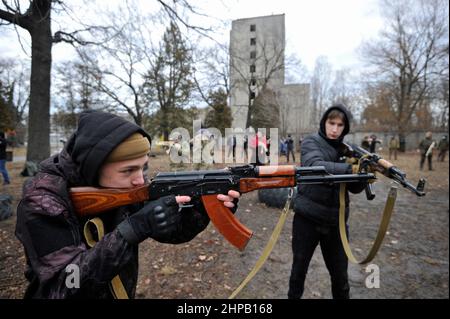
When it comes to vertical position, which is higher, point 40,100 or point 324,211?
point 40,100

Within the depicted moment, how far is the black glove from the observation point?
3.89ft

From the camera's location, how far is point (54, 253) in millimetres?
1023

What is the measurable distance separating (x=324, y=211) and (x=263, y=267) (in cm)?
188

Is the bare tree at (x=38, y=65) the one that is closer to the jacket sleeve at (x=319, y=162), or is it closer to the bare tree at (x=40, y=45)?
the bare tree at (x=40, y=45)

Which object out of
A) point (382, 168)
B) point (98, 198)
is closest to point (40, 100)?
point (98, 198)

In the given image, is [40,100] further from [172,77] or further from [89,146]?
[89,146]

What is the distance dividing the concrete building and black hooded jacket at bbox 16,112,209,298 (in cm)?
141

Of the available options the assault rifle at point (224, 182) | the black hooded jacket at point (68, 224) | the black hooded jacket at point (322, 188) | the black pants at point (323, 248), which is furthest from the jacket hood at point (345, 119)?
the black hooded jacket at point (68, 224)

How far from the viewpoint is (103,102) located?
→ 13461 mm

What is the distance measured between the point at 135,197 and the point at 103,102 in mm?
14189

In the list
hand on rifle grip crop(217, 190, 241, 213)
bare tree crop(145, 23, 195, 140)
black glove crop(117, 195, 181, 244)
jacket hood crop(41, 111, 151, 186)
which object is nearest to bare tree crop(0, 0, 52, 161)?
bare tree crop(145, 23, 195, 140)

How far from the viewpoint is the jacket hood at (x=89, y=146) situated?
1.10 meters

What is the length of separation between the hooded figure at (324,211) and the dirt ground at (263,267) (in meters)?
0.93

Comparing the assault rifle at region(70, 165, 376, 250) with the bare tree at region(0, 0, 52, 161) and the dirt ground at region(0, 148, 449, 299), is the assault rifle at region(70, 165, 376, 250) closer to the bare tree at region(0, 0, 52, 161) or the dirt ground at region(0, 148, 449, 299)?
the dirt ground at region(0, 148, 449, 299)
